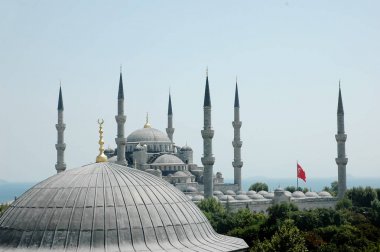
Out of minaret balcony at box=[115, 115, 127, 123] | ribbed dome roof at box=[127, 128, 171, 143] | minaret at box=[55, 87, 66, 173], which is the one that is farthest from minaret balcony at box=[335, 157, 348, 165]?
minaret at box=[55, 87, 66, 173]

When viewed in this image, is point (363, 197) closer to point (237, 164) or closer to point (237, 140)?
point (237, 164)

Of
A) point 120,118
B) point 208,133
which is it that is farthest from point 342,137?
point 120,118

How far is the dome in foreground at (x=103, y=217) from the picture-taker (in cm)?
1576

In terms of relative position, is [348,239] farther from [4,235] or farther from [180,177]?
[180,177]

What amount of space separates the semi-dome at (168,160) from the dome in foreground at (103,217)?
5736cm

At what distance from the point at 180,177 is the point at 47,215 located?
56517 millimetres

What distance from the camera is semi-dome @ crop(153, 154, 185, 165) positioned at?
246 ft

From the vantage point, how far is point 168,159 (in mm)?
75812

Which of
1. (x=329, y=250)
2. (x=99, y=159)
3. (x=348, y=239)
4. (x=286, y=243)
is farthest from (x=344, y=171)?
(x=99, y=159)

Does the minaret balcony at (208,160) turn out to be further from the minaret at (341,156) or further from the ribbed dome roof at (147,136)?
the ribbed dome roof at (147,136)

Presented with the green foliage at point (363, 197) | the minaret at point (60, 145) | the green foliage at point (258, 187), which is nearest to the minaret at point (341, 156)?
the green foliage at point (363, 197)

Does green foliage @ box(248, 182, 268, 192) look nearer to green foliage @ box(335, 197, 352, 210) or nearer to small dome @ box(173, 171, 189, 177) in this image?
small dome @ box(173, 171, 189, 177)

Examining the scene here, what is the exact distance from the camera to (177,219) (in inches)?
664

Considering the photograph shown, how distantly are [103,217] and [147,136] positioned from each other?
6473cm
